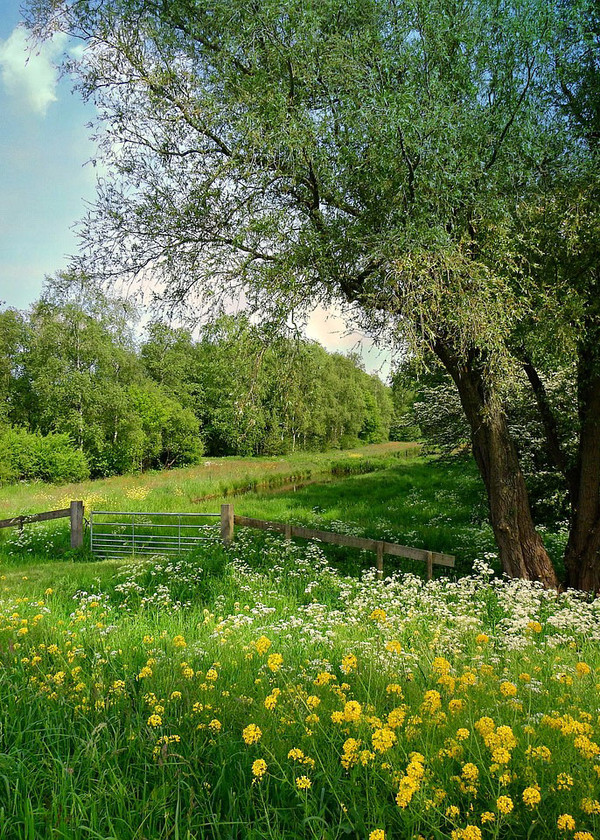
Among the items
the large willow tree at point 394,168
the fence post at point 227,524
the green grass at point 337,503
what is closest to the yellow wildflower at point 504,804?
the large willow tree at point 394,168

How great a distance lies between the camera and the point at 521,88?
7.65m

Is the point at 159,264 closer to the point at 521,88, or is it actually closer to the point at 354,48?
the point at 354,48

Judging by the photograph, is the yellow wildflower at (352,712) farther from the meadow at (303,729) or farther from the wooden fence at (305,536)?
the wooden fence at (305,536)

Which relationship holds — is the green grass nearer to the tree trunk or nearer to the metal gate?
the tree trunk

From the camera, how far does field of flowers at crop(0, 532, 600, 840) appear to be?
2.33 metres

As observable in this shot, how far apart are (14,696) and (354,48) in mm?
7944

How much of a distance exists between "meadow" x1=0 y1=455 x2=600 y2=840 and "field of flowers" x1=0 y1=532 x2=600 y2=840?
0.01m

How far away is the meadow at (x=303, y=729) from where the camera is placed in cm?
234

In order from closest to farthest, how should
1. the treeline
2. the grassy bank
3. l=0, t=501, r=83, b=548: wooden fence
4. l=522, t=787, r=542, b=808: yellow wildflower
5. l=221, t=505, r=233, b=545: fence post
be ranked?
l=522, t=787, r=542, b=808: yellow wildflower
l=221, t=505, r=233, b=545: fence post
l=0, t=501, r=83, b=548: wooden fence
the grassy bank
the treeline

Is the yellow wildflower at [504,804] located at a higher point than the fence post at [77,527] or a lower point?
higher

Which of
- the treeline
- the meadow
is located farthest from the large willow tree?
the treeline

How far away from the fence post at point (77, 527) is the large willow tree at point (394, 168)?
6646mm

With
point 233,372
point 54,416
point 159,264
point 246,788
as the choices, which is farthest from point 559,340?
point 54,416

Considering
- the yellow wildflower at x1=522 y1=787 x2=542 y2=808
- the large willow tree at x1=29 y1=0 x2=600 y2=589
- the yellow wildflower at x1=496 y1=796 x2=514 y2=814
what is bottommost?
the yellow wildflower at x1=522 y1=787 x2=542 y2=808
